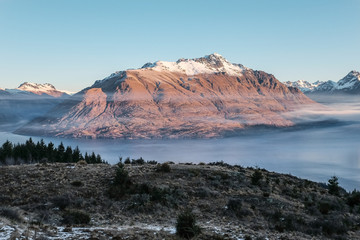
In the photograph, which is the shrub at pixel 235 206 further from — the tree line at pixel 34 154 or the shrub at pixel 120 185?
the tree line at pixel 34 154

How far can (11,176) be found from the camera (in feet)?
98.3

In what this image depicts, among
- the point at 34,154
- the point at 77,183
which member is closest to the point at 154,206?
the point at 77,183

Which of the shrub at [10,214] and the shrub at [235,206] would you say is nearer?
the shrub at [10,214]

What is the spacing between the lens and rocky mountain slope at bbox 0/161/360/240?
17750mm

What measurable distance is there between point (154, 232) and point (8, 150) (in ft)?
274

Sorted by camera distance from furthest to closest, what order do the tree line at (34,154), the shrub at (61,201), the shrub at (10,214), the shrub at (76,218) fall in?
the tree line at (34,154), the shrub at (61,201), the shrub at (76,218), the shrub at (10,214)

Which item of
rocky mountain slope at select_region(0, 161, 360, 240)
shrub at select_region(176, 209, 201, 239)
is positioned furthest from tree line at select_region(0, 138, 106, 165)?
shrub at select_region(176, 209, 201, 239)

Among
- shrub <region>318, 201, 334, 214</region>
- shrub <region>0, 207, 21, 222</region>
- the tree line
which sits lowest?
shrub <region>318, 201, 334, 214</region>

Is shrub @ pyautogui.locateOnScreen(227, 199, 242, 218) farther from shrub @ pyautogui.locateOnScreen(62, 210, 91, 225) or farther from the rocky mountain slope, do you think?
shrub @ pyautogui.locateOnScreen(62, 210, 91, 225)

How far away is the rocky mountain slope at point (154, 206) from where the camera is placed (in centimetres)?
1775

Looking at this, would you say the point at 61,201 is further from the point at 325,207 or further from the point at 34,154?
the point at 34,154

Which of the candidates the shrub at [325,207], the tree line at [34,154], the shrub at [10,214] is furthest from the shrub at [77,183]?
the tree line at [34,154]

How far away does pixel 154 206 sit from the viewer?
24.2 m

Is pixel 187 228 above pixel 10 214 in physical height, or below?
below
